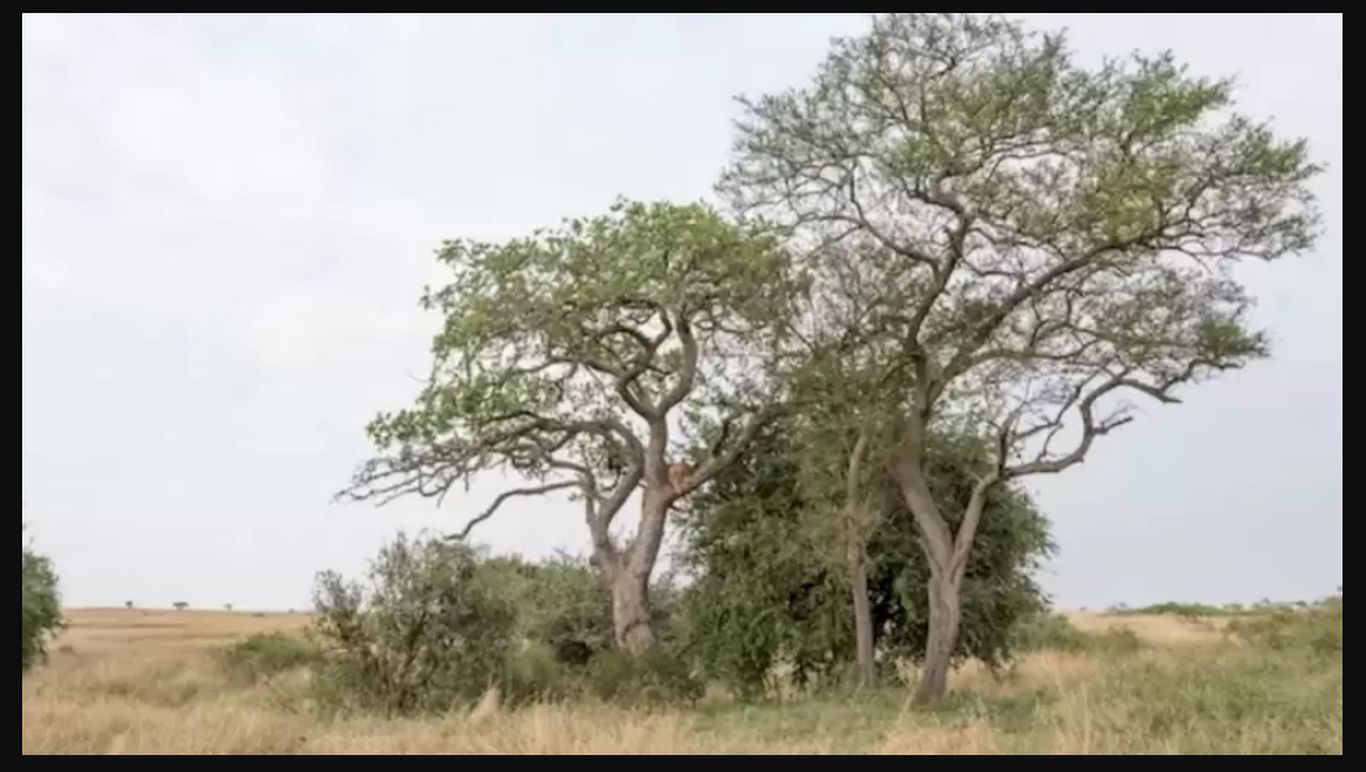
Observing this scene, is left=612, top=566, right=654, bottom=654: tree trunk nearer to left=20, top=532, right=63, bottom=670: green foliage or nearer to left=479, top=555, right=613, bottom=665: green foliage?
left=479, top=555, right=613, bottom=665: green foliage

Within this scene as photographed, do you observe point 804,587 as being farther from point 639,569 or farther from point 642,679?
point 642,679

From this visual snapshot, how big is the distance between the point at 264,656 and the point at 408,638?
53.6 ft

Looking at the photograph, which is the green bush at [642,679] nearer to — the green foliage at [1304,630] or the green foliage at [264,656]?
the green foliage at [1304,630]

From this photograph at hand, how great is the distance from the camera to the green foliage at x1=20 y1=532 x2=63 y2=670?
30203 millimetres

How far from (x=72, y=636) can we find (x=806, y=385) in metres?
31.9

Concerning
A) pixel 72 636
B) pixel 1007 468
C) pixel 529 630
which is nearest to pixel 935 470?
pixel 1007 468

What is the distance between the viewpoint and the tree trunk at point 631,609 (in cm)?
2383

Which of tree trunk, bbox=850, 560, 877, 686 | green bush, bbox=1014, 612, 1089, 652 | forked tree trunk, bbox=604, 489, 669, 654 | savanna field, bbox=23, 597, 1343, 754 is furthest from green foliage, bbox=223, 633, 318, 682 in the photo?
green bush, bbox=1014, 612, 1089, 652

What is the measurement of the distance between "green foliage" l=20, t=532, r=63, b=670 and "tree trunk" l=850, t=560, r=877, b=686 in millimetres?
18664

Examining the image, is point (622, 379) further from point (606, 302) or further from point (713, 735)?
point (713, 735)

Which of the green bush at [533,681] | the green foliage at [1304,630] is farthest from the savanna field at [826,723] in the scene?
the green bush at [533,681]

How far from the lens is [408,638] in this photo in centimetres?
1966

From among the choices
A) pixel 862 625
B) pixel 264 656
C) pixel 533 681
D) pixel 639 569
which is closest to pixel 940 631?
pixel 862 625

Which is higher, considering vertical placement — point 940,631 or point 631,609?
point 631,609
